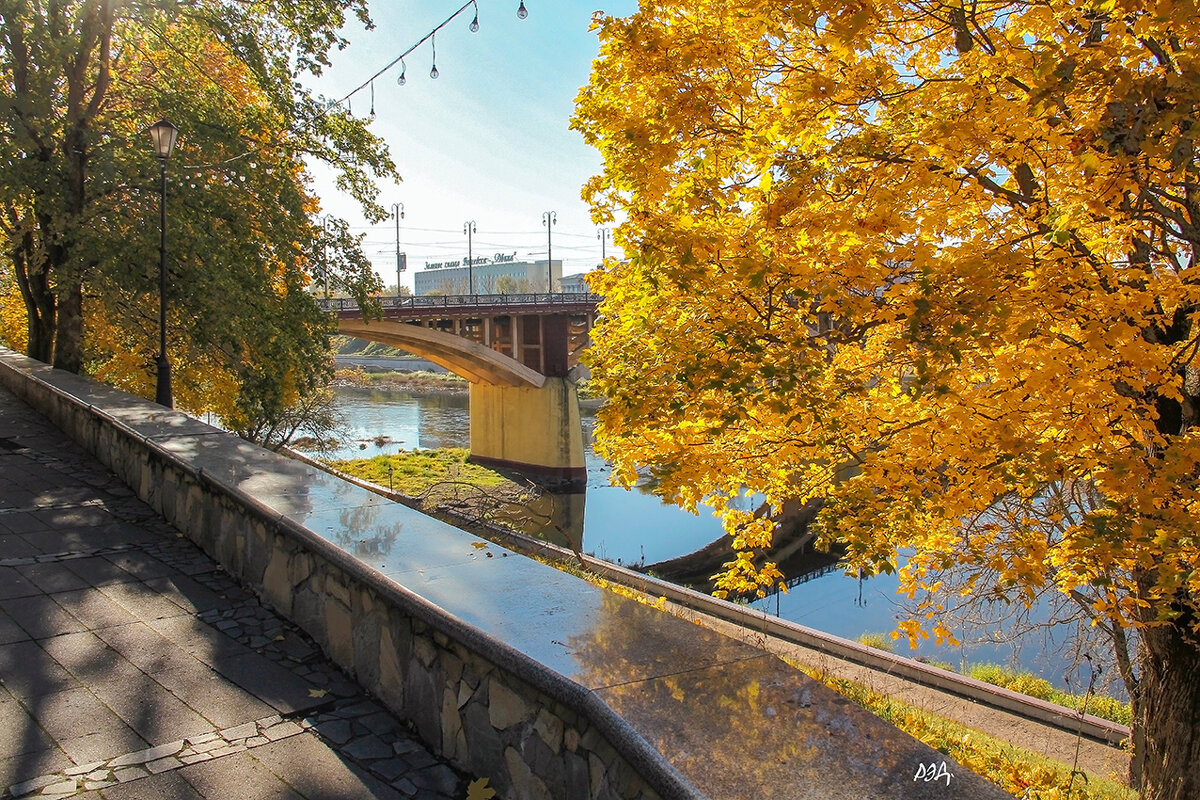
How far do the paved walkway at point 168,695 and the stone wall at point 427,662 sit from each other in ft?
0.37

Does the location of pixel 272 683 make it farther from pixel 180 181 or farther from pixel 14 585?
pixel 180 181

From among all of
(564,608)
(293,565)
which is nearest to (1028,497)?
(564,608)

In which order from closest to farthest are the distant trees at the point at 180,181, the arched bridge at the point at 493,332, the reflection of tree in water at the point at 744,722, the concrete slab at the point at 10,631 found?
the reflection of tree in water at the point at 744,722 < the concrete slab at the point at 10,631 < the distant trees at the point at 180,181 < the arched bridge at the point at 493,332

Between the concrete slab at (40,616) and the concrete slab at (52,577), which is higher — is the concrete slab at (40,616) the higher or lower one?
the lower one

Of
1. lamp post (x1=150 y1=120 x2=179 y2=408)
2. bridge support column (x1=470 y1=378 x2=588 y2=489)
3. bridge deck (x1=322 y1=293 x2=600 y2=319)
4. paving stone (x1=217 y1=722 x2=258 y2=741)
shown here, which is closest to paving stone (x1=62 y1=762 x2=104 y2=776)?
paving stone (x1=217 y1=722 x2=258 y2=741)

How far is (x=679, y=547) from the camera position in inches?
1009

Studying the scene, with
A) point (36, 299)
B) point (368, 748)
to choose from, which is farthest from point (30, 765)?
point (36, 299)

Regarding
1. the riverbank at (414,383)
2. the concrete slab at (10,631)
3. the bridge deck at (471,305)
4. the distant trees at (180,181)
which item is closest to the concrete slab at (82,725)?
the concrete slab at (10,631)

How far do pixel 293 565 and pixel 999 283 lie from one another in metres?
3.58

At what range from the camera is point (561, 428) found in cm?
3462

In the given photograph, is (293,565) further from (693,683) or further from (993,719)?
(993,719)

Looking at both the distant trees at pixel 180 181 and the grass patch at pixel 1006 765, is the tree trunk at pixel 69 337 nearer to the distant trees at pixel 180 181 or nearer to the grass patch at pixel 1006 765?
the distant trees at pixel 180 181

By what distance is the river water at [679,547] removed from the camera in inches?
626

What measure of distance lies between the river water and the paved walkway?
3.70 metres
